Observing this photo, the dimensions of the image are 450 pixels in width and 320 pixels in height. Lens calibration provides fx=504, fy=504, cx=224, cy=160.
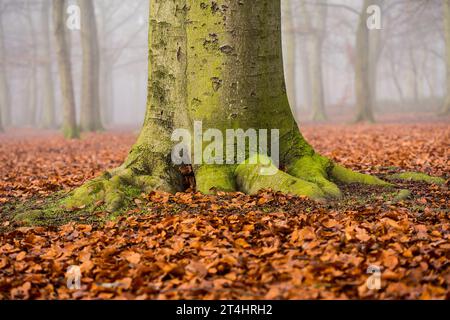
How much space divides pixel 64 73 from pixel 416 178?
53.8 ft

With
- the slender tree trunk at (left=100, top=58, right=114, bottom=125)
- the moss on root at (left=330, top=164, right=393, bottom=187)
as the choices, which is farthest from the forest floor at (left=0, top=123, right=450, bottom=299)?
the slender tree trunk at (left=100, top=58, right=114, bottom=125)

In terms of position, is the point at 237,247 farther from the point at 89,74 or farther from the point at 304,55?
the point at 304,55

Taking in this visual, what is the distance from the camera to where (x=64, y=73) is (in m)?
20.1

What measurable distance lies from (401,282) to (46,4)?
113 ft

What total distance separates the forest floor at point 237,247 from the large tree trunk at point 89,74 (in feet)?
56.5

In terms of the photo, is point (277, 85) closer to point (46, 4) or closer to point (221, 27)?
point (221, 27)

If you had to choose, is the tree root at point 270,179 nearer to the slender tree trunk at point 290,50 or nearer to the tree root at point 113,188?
the tree root at point 113,188

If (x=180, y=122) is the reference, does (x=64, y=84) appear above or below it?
above

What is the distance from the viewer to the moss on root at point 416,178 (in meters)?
6.82

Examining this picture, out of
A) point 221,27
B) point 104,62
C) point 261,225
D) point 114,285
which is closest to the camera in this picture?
point 114,285

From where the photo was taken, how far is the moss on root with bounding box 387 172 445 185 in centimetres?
682

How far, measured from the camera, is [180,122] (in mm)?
6531

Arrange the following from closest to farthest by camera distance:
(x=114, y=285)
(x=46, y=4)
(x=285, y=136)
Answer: (x=114, y=285) < (x=285, y=136) < (x=46, y=4)

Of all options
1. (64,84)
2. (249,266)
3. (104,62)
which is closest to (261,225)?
(249,266)
